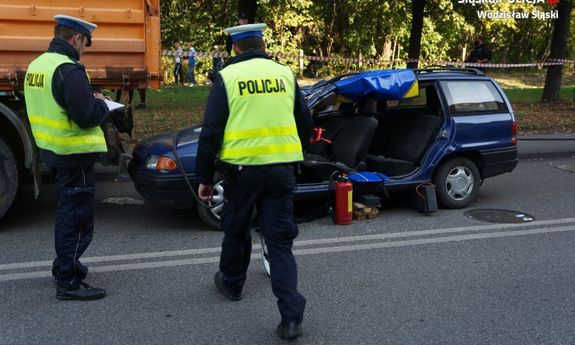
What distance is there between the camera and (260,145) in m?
3.47

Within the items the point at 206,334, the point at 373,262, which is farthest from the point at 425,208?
the point at 206,334

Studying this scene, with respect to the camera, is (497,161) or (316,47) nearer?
(497,161)

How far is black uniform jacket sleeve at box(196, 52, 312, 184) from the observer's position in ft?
11.3

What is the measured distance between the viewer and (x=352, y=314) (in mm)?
3943

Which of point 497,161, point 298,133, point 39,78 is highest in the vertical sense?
point 39,78

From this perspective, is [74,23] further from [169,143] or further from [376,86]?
[376,86]

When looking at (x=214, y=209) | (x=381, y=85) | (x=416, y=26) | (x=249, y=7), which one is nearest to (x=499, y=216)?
(x=381, y=85)

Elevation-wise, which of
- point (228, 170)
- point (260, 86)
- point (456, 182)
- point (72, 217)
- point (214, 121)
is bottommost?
point (456, 182)

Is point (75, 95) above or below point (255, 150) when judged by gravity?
above

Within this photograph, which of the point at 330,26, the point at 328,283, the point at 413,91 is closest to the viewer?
the point at 328,283

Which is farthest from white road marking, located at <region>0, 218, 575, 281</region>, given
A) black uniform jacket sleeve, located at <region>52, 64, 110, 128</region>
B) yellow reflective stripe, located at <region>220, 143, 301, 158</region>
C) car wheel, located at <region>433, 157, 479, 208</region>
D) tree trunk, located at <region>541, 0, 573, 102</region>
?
tree trunk, located at <region>541, 0, 573, 102</region>

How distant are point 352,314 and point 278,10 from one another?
2325cm

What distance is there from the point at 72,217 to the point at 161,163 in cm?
160

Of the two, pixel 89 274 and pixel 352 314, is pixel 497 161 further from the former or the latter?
pixel 89 274
